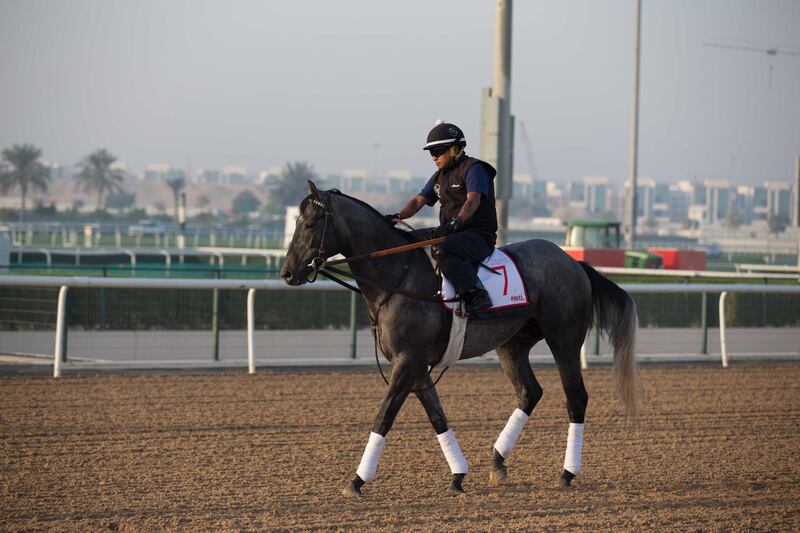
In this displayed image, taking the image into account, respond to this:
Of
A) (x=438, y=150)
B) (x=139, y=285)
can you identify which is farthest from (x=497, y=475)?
(x=139, y=285)

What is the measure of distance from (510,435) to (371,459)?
1013mm

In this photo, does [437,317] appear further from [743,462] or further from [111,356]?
[111,356]

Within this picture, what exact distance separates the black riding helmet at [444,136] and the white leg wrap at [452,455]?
172 centimetres

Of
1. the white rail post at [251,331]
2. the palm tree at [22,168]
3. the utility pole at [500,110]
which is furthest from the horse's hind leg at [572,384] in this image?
the palm tree at [22,168]

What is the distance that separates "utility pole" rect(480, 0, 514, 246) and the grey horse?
190 inches

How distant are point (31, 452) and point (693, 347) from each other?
31.2 ft

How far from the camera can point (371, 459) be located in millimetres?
6082

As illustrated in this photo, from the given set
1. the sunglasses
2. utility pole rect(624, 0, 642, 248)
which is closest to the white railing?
the sunglasses

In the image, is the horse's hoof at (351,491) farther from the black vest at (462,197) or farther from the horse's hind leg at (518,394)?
the black vest at (462,197)

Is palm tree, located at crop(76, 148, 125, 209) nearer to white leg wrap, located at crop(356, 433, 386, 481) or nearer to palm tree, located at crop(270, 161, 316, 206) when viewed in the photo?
palm tree, located at crop(270, 161, 316, 206)

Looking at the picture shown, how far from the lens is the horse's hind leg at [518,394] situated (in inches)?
258

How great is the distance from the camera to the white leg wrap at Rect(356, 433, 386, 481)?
239 inches

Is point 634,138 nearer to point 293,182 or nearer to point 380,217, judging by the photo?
point 380,217

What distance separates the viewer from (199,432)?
8109 mm
